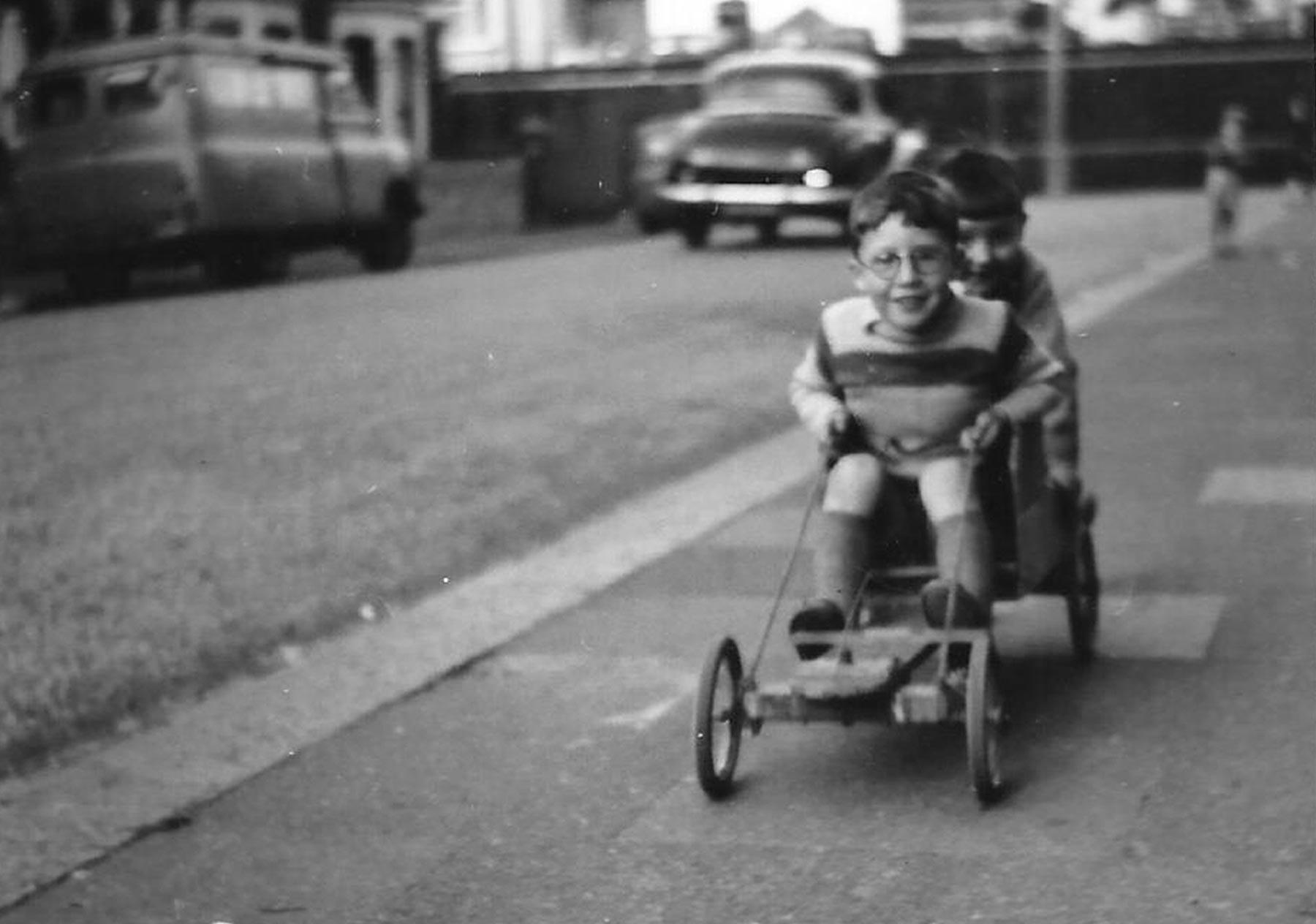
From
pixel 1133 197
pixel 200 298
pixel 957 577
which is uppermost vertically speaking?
pixel 957 577

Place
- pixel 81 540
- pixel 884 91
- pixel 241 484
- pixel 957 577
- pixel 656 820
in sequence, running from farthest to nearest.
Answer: pixel 884 91
pixel 241 484
pixel 81 540
pixel 957 577
pixel 656 820

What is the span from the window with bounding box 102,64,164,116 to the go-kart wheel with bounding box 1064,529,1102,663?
16.1 metres

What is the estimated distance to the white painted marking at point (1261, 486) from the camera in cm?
938

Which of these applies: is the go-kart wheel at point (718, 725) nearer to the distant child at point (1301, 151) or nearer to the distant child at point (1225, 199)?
the distant child at point (1225, 199)

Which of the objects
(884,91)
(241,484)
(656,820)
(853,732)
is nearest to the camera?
(656,820)

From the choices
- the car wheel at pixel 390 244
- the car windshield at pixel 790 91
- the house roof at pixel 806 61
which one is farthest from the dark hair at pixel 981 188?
the house roof at pixel 806 61

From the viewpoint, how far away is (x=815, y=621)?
5.59 m

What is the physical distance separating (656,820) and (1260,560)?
3431 mm

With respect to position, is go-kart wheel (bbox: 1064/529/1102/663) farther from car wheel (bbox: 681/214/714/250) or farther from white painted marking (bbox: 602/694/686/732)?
car wheel (bbox: 681/214/714/250)

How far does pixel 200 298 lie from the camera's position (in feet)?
68.2

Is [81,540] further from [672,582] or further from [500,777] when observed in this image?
[500,777]

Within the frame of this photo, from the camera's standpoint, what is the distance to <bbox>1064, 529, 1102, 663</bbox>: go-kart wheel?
652 cm

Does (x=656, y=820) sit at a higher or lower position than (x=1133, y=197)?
higher

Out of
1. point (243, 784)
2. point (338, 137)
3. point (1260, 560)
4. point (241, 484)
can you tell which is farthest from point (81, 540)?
point (338, 137)
